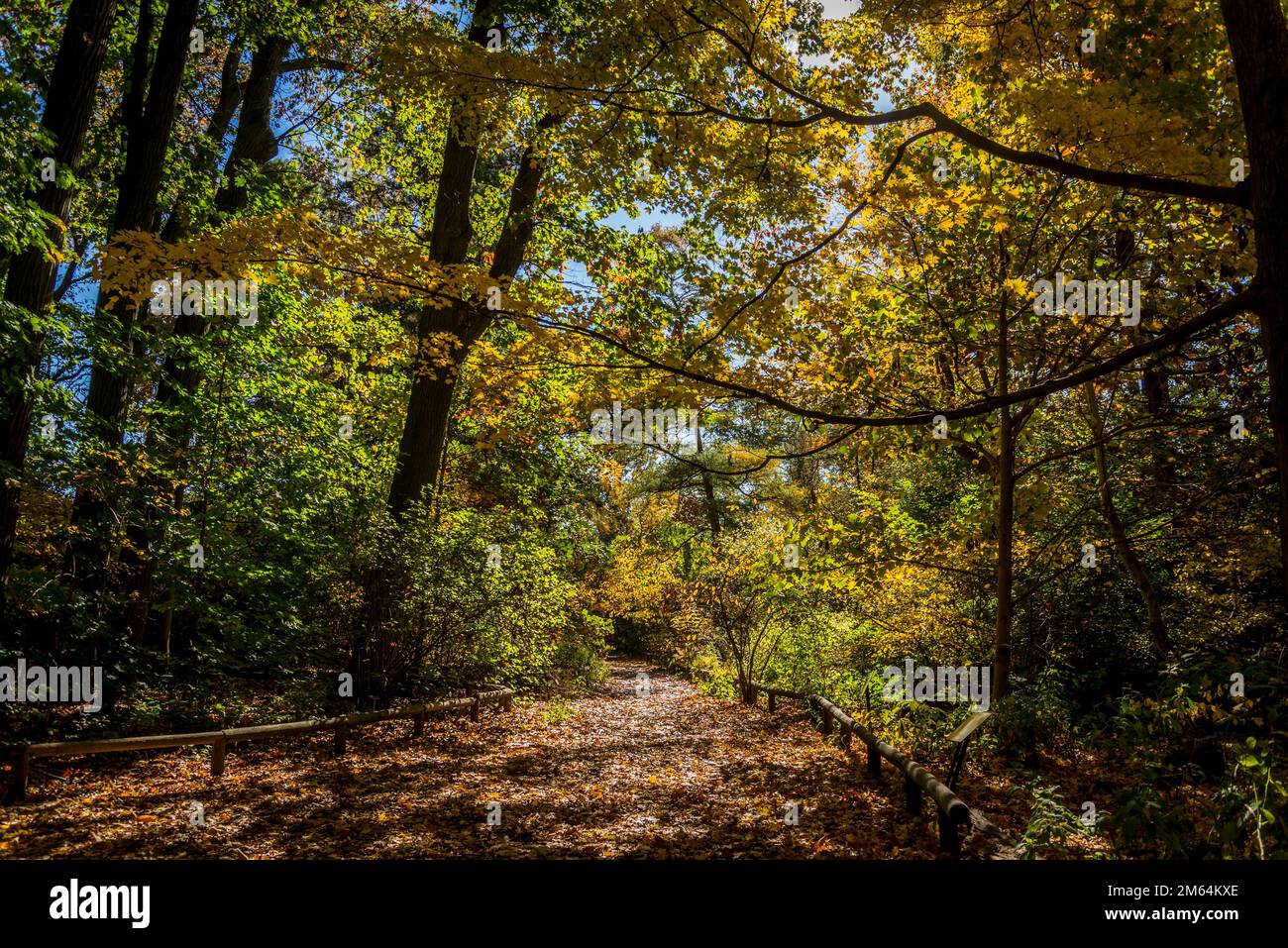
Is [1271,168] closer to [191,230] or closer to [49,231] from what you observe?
[49,231]

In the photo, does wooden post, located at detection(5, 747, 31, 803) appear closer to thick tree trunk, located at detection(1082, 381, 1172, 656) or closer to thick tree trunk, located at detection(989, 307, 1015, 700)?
thick tree trunk, located at detection(989, 307, 1015, 700)

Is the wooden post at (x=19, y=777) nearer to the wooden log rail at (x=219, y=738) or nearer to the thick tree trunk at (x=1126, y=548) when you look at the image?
the wooden log rail at (x=219, y=738)

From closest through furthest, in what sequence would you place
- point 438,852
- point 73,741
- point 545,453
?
point 438,852 < point 73,741 < point 545,453

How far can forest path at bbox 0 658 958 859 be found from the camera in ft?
14.9

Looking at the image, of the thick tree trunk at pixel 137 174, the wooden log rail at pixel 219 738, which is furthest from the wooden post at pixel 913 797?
Result: the thick tree trunk at pixel 137 174

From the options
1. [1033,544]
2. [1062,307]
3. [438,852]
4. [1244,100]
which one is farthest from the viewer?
[1033,544]

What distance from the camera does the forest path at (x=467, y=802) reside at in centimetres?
455

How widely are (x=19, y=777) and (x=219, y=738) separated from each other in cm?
136

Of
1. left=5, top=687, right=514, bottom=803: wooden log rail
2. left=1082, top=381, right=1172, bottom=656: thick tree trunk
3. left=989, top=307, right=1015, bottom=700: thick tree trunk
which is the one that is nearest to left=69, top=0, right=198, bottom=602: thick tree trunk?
left=5, top=687, right=514, bottom=803: wooden log rail

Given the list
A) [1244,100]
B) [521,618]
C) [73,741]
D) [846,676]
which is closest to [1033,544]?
[846,676]

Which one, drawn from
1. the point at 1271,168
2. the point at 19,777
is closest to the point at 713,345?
the point at 1271,168
